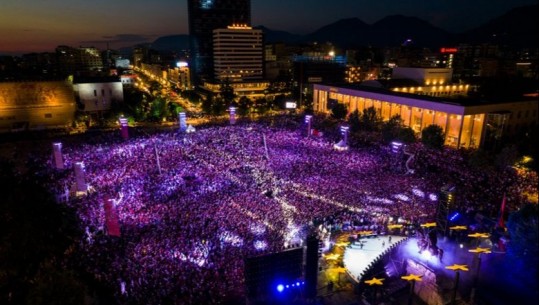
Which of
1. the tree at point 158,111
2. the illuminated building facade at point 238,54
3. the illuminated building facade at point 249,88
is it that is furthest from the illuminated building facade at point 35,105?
the illuminated building facade at point 238,54

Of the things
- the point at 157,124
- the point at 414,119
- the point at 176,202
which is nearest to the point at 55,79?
Answer: the point at 157,124

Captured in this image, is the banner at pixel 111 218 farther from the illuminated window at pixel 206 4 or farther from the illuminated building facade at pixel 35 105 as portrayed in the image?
the illuminated window at pixel 206 4

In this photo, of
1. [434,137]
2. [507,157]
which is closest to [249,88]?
[434,137]

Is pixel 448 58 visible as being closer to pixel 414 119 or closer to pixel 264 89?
pixel 264 89

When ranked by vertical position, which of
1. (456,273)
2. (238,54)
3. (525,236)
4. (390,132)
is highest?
(238,54)

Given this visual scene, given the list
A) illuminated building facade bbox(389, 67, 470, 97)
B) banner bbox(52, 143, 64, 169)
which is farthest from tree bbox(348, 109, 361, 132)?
banner bbox(52, 143, 64, 169)

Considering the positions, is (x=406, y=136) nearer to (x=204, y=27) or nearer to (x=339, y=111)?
(x=339, y=111)

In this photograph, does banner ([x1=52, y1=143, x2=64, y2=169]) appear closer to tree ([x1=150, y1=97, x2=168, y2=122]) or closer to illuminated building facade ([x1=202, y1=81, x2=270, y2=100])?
tree ([x1=150, y1=97, x2=168, y2=122])
